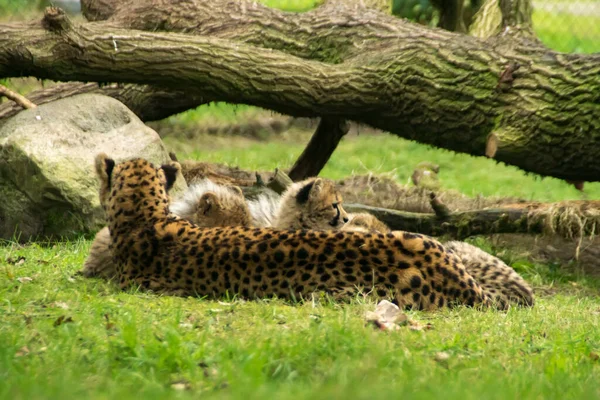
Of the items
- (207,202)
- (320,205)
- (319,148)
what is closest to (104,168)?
(207,202)

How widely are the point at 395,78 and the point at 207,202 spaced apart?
7.27 ft

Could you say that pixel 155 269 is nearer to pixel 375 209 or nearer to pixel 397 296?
pixel 397 296

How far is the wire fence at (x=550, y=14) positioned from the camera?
1359 centimetres

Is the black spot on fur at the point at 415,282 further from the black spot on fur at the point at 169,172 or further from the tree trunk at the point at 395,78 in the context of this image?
the tree trunk at the point at 395,78

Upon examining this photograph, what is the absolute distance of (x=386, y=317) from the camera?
178 inches

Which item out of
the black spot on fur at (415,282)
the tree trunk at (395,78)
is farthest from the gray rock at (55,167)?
the black spot on fur at (415,282)

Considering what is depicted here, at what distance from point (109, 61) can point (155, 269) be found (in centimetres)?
284

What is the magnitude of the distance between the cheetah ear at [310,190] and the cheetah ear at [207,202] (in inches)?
23.9

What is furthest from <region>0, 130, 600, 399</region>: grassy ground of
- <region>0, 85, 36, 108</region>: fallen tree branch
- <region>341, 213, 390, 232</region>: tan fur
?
<region>0, 85, 36, 108</region>: fallen tree branch

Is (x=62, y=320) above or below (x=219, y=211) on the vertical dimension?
above

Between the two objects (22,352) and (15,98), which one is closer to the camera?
(22,352)

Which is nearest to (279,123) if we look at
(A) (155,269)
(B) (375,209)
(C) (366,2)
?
(C) (366,2)

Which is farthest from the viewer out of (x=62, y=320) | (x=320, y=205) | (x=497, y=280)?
(x=320, y=205)

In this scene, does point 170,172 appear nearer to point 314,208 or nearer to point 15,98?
point 314,208
